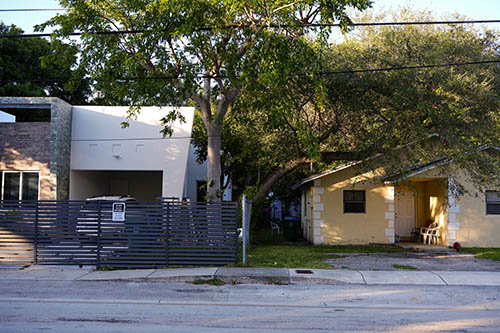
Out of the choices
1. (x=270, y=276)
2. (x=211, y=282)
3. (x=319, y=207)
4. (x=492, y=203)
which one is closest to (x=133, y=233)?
(x=211, y=282)

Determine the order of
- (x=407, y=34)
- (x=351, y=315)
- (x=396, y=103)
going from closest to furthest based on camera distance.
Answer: (x=351, y=315) → (x=396, y=103) → (x=407, y=34)

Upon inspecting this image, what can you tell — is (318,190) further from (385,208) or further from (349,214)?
(385,208)

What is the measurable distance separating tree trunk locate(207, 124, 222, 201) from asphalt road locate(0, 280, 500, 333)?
4.79 meters

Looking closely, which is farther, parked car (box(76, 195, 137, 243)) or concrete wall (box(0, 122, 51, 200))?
concrete wall (box(0, 122, 51, 200))

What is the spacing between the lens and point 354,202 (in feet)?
62.7

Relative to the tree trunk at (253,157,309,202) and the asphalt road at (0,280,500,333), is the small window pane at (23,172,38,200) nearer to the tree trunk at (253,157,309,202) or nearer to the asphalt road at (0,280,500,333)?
the tree trunk at (253,157,309,202)

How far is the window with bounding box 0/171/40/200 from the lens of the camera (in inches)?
782

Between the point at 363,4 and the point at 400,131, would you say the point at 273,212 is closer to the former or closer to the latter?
the point at 400,131

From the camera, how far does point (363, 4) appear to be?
1324cm

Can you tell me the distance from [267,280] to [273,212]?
3112cm

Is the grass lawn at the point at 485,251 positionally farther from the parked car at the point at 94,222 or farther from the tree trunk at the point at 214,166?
the parked car at the point at 94,222

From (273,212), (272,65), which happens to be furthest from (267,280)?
(273,212)

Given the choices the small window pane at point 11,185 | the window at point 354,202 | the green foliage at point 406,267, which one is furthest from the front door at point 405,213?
the small window pane at point 11,185

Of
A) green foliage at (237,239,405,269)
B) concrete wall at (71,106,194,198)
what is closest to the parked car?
green foliage at (237,239,405,269)
